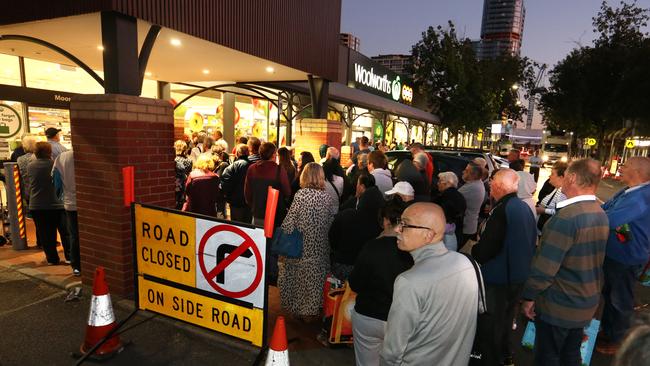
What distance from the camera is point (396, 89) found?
19422mm

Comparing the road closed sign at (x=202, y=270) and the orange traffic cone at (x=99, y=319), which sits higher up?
the road closed sign at (x=202, y=270)

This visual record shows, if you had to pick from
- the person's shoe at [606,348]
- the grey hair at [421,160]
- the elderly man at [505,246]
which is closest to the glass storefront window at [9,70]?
the grey hair at [421,160]

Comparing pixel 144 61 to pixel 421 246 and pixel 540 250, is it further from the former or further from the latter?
pixel 540 250

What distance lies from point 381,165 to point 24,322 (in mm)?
5154

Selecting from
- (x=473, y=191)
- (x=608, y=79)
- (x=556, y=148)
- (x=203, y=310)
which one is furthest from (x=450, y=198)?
(x=556, y=148)

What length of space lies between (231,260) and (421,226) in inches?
68.5

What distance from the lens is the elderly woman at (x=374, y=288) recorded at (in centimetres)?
250

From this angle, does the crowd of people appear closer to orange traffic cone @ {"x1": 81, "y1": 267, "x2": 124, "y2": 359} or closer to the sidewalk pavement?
the sidewalk pavement

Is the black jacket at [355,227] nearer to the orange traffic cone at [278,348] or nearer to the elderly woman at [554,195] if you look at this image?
the orange traffic cone at [278,348]

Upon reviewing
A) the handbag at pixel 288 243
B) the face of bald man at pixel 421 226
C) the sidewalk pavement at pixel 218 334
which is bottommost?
the sidewalk pavement at pixel 218 334

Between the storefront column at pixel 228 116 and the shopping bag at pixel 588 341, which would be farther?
the storefront column at pixel 228 116

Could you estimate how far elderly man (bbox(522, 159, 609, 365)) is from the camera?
279cm

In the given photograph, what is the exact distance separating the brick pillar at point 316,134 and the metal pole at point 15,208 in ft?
19.3

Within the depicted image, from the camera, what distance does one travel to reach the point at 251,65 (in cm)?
770
